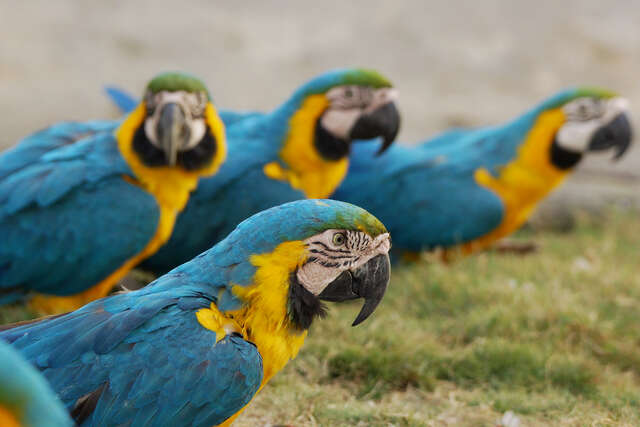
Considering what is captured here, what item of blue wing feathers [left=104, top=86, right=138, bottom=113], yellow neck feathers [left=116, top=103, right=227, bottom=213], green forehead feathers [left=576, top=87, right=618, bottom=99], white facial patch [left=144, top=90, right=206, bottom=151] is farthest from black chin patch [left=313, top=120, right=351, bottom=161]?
green forehead feathers [left=576, top=87, right=618, bottom=99]

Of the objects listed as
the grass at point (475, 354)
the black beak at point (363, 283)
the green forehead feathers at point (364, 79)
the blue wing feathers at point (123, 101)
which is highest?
the green forehead feathers at point (364, 79)

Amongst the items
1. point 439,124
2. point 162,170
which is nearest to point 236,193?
point 162,170

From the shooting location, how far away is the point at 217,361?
1896 mm

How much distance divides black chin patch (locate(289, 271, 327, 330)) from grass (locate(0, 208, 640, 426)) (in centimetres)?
58

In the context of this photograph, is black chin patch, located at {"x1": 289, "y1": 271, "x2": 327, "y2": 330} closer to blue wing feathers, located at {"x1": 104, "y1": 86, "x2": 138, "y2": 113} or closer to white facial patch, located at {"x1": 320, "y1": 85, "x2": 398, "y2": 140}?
white facial patch, located at {"x1": 320, "y1": 85, "x2": 398, "y2": 140}

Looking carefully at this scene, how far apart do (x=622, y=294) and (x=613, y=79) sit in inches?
263

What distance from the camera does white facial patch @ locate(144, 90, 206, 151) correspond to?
10.2ft

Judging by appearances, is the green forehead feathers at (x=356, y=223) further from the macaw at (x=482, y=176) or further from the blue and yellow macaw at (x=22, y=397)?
the macaw at (x=482, y=176)

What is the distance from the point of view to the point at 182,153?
127 inches

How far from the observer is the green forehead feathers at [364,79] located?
12.3 ft

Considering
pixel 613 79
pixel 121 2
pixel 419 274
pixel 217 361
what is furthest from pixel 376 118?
pixel 613 79

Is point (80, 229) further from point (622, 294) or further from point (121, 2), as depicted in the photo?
point (121, 2)

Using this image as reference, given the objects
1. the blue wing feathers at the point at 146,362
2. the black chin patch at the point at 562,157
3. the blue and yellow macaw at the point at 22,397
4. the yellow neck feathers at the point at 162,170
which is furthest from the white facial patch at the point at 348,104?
the blue and yellow macaw at the point at 22,397

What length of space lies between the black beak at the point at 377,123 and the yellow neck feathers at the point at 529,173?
3.34 ft
